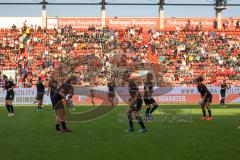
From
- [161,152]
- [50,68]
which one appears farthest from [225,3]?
[161,152]

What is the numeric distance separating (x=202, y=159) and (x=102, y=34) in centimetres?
3922

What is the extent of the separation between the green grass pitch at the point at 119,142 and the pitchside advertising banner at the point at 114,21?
36077 millimetres

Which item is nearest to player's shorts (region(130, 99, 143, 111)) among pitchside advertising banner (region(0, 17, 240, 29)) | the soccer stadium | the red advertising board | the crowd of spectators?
the soccer stadium

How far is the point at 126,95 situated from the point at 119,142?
25864 mm

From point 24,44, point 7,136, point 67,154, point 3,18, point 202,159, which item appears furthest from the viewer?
point 3,18

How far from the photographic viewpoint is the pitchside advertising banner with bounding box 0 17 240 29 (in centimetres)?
5512

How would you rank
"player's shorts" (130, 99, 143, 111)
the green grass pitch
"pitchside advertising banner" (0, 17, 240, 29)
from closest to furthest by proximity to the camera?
1. the green grass pitch
2. "player's shorts" (130, 99, 143, 111)
3. "pitchside advertising banner" (0, 17, 240, 29)

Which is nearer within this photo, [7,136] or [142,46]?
[7,136]

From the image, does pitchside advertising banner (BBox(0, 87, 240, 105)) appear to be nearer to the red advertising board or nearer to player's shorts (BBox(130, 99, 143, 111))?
the red advertising board

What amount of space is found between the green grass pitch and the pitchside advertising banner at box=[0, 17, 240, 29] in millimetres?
36077

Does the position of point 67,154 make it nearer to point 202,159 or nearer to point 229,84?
point 202,159

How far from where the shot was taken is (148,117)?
22828mm

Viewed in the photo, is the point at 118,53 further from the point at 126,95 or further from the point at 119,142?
the point at 119,142

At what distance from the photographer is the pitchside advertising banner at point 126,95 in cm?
3912
